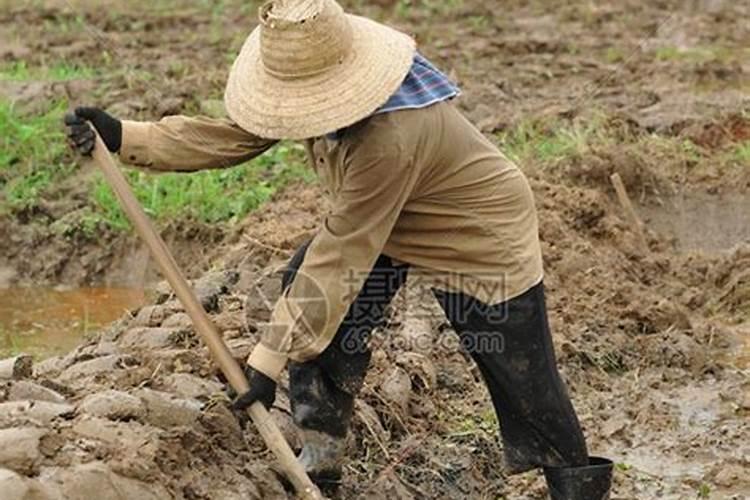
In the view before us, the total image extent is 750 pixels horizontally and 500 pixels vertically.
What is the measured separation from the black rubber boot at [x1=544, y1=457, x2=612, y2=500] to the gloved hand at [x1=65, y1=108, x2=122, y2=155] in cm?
165

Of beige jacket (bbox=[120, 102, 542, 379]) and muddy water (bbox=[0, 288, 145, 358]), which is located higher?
beige jacket (bbox=[120, 102, 542, 379])

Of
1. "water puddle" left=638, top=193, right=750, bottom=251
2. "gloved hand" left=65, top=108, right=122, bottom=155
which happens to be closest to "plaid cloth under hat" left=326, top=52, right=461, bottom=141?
"gloved hand" left=65, top=108, right=122, bottom=155

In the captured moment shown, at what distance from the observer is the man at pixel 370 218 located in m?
4.10

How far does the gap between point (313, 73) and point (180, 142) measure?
0.60 metres

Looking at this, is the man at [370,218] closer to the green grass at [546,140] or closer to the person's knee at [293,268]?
the person's knee at [293,268]

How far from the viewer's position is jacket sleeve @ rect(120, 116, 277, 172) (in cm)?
452

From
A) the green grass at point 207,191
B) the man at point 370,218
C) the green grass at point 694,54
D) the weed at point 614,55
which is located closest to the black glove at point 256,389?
the man at point 370,218

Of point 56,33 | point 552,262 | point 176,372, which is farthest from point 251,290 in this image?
point 56,33

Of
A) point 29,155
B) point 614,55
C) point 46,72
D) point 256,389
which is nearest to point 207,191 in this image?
point 29,155

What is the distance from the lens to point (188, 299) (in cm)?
443

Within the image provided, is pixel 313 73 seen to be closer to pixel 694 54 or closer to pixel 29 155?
pixel 29 155

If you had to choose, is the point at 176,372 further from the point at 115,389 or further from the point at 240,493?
the point at 240,493

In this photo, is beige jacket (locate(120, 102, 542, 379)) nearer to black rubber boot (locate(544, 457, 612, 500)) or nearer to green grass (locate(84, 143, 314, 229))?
black rubber boot (locate(544, 457, 612, 500))

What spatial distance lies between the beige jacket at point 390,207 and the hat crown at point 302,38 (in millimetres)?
207
